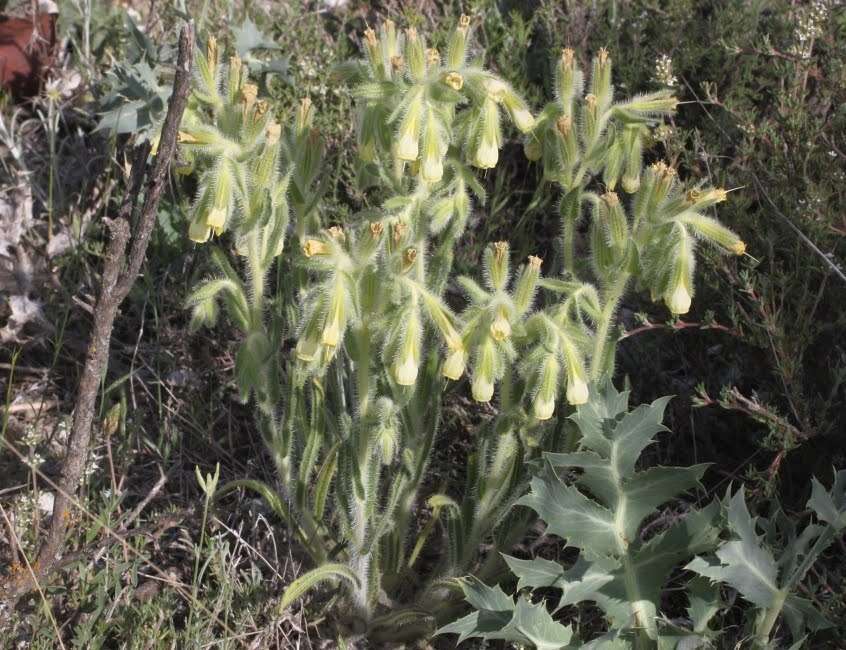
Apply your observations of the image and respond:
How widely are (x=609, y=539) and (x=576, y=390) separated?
437 mm

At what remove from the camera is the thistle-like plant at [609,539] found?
224cm

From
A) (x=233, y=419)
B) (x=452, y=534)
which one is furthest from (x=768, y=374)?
(x=233, y=419)

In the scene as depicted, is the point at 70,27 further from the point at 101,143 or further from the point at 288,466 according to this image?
the point at 288,466

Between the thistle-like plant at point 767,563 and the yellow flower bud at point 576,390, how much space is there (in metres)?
0.41

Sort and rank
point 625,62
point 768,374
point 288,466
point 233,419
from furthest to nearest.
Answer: point 625,62 < point 233,419 < point 768,374 < point 288,466

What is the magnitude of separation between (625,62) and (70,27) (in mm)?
2362

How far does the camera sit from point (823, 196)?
2.89 m

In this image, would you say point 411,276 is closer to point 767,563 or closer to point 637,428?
point 637,428

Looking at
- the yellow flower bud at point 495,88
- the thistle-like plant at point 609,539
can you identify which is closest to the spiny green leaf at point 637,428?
the thistle-like plant at point 609,539

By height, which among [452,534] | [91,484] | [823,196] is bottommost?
[91,484]

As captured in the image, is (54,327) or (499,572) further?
(54,327)

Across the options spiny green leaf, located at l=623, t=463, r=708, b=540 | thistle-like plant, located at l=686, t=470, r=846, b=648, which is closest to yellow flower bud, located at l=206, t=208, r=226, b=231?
spiny green leaf, located at l=623, t=463, r=708, b=540

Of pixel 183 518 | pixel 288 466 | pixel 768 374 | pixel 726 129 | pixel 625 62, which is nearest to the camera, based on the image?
pixel 288 466

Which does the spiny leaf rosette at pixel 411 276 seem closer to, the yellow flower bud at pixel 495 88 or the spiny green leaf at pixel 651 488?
the yellow flower bud at pixel 495 88
